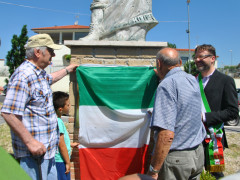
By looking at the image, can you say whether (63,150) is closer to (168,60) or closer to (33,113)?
(33,113)

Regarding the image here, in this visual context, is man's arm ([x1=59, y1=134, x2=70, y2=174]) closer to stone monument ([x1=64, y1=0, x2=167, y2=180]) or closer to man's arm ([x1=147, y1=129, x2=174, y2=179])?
stone monument ([x1=64, y1=0, x2=167, y2=180])

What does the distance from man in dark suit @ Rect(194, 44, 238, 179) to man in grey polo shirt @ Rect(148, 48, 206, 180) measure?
0.42 metres

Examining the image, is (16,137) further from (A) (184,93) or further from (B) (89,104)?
(A) (184,93)

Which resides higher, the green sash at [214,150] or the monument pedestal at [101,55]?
the monument pedestal at [101,55]

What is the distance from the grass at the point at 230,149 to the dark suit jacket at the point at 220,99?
240 cm

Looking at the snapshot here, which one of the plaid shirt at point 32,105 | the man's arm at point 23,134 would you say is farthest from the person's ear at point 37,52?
the man's arm at point 23,134

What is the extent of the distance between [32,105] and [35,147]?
1.21 ft

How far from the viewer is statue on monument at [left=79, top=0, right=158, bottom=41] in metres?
3.28

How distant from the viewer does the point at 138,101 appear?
3.06 meters

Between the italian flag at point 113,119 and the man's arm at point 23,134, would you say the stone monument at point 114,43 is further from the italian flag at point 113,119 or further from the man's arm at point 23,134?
the man's arm at point 23,134

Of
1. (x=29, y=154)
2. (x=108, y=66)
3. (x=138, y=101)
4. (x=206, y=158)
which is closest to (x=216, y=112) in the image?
(x=206, y=158)

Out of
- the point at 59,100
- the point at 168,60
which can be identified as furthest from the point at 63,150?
the point at 168,60

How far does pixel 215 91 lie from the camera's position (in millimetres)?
2449

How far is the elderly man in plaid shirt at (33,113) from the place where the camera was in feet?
6.00
